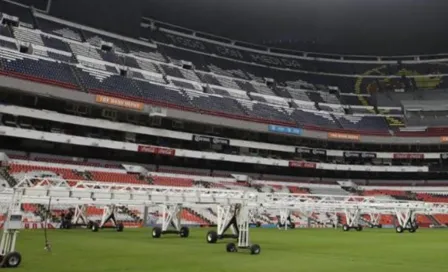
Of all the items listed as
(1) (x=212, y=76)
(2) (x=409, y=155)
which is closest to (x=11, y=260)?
(1) (x=212, y=76)

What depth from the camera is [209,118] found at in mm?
62344

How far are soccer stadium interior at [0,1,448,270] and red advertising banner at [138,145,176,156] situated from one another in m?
0.17

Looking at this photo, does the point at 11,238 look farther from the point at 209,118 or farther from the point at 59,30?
the point at 59,30

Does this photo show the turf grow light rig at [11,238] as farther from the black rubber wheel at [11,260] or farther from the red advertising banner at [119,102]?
the red advertising banner at [119,102]

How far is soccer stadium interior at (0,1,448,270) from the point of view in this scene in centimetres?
5084

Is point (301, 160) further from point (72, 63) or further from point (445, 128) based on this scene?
point (72, 63)

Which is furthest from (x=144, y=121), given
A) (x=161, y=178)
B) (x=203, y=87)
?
(x=203, y=87)

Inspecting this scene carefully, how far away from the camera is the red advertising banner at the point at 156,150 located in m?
58.3

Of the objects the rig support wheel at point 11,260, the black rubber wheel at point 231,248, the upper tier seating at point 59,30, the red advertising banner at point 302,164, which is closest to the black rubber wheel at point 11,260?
the rig support wheel at point 11,260

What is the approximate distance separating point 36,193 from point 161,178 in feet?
141

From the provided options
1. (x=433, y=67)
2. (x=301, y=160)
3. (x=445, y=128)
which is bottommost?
(x=301, y=160)

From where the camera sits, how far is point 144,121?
61375mm

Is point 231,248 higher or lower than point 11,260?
higher

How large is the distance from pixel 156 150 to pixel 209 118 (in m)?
8.86
